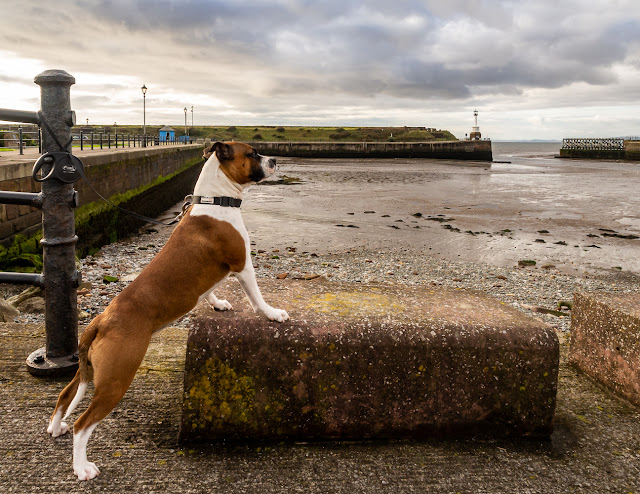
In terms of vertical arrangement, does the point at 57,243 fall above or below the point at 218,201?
below

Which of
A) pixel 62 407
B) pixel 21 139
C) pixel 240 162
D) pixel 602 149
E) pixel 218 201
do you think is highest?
pixel 602 149

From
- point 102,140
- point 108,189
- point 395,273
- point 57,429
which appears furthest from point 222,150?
point 102,140

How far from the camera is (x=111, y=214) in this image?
12.7 meters

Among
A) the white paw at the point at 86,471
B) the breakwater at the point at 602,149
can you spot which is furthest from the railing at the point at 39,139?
the breakwater at the point at 602,149

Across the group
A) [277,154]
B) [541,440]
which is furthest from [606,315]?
[277,154]

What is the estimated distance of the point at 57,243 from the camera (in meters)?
2.90

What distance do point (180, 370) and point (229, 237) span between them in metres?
1.12

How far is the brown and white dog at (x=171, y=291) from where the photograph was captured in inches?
81.9

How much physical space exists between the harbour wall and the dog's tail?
6364 mm

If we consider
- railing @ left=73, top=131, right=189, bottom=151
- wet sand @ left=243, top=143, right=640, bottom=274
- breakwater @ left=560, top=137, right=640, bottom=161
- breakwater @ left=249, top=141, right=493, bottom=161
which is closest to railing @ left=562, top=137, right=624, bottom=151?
breakwater @ left=560, top=137, right=640, bottom=161

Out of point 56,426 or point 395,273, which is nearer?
point 56,426

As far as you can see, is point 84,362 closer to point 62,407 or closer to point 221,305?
point 62,407

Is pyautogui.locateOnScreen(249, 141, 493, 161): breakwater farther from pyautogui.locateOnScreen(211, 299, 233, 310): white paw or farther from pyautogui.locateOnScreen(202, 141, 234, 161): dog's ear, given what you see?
pyautogui.locateOnScreen(211, 299, 233, 310): white paw

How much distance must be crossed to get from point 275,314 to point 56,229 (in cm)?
153
